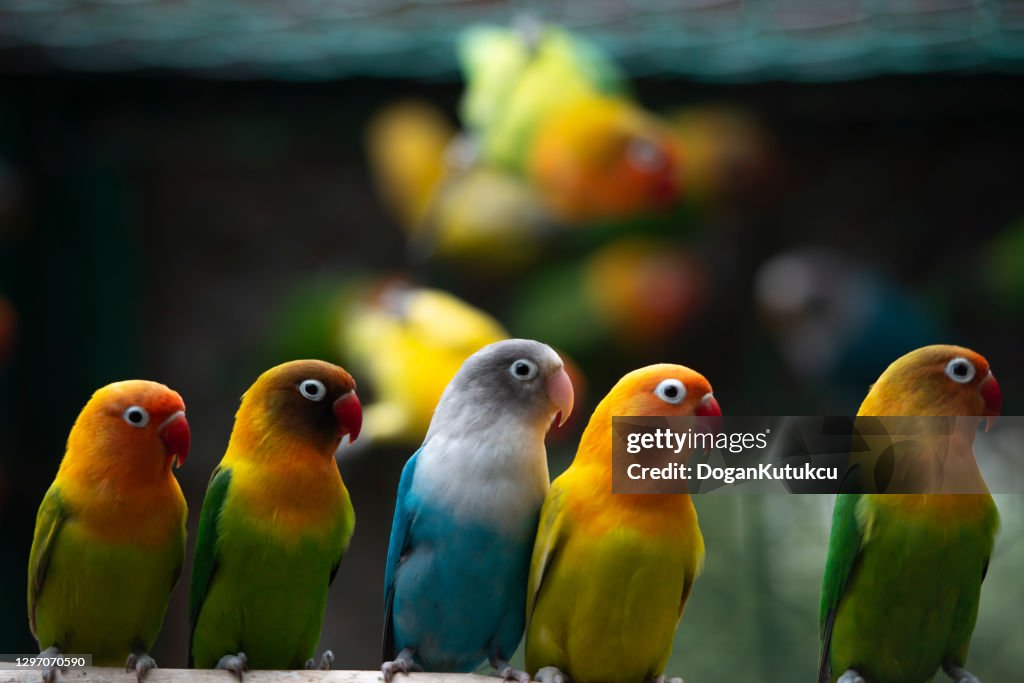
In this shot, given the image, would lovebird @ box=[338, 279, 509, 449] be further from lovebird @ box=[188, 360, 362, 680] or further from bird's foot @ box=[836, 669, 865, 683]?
bird's foot @ box=[836, 669, 865, 683]

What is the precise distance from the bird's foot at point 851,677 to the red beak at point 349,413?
435 millimetres

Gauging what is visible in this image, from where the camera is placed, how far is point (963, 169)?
215 centimetres

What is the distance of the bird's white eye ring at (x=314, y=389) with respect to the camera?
84cm

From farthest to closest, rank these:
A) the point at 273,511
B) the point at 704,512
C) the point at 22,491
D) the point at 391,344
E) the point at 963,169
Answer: the point at 963,169, the point at 22,491, the point at 391,344, the point at 704,512, the point at 273,511

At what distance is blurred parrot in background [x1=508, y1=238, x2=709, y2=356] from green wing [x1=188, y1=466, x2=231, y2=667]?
118 centimetres

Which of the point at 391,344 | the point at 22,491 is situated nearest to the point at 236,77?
the point at 391,344

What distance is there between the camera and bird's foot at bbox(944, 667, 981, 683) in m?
0.78

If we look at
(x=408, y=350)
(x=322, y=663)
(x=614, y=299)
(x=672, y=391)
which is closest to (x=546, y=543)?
(x=672, y=391)

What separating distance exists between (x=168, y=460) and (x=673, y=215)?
142 centimetres

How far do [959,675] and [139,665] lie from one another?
65cm

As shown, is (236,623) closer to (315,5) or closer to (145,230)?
(315,5)

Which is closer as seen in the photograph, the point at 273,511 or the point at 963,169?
the point at 273,511

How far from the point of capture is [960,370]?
761 millimetres

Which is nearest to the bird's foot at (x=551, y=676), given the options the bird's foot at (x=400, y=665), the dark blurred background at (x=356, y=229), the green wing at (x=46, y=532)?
the bird's foot at (x=400, y=665)
